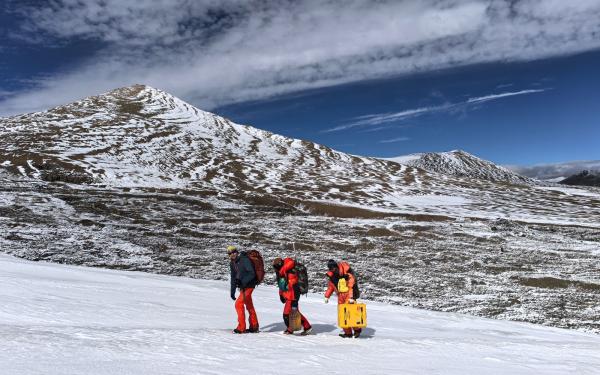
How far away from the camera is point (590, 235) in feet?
218

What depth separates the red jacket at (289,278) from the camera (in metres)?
15.8

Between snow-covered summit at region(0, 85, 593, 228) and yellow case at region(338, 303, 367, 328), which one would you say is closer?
yellow case at region(338, 303, 367, 328)

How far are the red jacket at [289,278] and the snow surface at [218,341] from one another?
4.26 feet

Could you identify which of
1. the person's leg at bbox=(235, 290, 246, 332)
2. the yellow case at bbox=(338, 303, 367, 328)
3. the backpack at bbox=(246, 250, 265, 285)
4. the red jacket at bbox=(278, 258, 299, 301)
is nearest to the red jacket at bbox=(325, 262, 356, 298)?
the yellow case at bbox=(338, 303, 367, 328)

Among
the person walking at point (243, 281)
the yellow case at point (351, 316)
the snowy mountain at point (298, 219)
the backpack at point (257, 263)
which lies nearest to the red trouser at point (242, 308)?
the person walking at point (243, 281)

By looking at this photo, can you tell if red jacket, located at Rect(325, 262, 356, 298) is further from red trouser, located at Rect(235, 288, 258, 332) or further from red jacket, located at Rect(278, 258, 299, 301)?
red trouser, located at Rect(235, 288, 258, 332)

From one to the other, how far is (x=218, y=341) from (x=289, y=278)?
3.50 metres

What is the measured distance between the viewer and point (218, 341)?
Result: 13242 mm

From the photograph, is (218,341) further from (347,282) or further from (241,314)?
(347,282)

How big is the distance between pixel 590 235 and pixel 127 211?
65.4 meters

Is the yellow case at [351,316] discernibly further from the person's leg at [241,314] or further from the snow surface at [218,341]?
the person's leg at [241,314]

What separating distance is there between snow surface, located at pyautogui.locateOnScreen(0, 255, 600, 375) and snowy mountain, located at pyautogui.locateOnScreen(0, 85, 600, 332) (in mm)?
8966

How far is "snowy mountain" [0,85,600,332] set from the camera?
36.1m

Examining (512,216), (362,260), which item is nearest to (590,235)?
(512,216)
